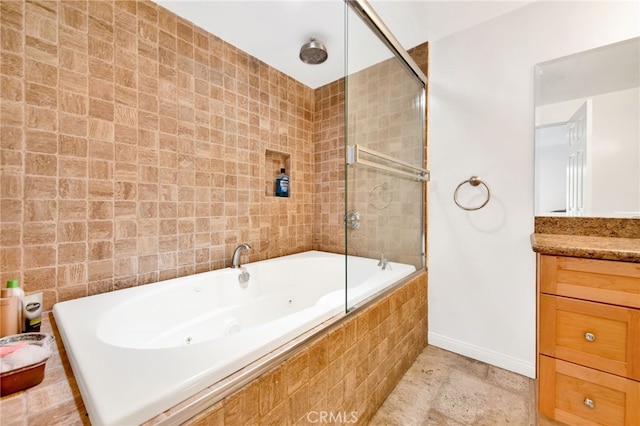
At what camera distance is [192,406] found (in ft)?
1.86

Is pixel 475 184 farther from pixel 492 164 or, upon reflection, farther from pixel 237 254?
pixel 237 254

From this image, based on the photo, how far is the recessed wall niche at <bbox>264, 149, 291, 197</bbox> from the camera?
2135 millimetres

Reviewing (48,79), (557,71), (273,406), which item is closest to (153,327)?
(273,406)

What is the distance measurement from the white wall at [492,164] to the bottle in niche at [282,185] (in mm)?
1167

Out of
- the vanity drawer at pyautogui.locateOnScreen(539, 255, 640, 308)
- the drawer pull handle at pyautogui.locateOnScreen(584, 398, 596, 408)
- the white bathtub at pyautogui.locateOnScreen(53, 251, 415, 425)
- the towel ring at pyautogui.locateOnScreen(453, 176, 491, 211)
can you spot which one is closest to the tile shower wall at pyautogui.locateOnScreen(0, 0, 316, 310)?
the white bathtub at pyautogui.locateOnScreen(53, 251, 415, 425)

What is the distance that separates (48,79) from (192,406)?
1487 mm

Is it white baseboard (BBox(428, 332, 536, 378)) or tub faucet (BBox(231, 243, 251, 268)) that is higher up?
tub faucet (BBox(231, 243, 251, 268))

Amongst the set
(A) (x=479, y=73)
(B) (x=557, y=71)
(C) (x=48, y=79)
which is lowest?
(C) (x=48, y=79)

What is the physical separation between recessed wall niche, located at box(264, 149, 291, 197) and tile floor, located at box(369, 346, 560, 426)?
1633 millimetres

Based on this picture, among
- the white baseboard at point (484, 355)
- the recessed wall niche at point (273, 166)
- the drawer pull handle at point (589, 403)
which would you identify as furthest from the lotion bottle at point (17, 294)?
the white baseboard at point (484, 355)

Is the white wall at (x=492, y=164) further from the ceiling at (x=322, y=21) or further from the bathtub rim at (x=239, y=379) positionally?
the bathtub rim at (x=239, y=379)

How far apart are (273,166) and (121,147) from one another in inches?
42.4

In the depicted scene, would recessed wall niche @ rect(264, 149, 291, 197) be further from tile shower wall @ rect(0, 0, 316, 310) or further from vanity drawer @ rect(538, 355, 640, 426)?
vanity drawer @ rect(538, 355, 640, 426)

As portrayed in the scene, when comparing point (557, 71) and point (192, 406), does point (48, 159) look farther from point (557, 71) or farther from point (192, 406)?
point (557, 71)
